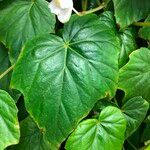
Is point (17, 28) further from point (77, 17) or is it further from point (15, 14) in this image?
point (77, 17)

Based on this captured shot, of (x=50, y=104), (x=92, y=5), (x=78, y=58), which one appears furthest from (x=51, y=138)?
(x=92, y=5)

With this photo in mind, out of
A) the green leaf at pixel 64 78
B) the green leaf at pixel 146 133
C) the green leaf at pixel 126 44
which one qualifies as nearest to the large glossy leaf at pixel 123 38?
the green leaf at pixel 126 44

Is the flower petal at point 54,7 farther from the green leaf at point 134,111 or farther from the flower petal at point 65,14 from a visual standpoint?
the green leaf at point 134,111

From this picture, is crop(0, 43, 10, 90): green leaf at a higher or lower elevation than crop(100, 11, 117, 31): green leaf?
lower

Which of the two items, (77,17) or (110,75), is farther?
(77,17)

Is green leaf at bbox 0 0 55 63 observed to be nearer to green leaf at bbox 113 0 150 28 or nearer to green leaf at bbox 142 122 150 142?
green leaf at bbox 113 0 150 28

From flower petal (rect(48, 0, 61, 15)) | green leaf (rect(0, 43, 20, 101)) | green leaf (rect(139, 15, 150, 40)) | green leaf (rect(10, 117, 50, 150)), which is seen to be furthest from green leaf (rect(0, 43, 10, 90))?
green leaf (rect(139, 15, 150, 40))

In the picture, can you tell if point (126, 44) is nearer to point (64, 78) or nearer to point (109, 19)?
point (109, 19)

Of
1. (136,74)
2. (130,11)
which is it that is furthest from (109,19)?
(136,74)
